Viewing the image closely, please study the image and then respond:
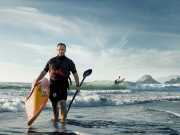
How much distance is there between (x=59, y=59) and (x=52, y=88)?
818 millimetres

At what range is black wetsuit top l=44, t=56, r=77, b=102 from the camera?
1201 centimetres

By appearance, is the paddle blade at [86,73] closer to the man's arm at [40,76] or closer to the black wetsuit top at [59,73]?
the black wetsuit top at [59,73]

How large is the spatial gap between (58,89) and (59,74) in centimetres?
42

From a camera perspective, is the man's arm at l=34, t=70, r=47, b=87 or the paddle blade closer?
the man's arm at l=34, t=70, r=47, b=87

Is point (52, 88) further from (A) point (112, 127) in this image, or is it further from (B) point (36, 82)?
(A) point (112, 127)

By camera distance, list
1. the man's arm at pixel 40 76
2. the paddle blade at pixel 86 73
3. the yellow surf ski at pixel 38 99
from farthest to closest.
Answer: the paddle blade at pixel 86 73, the man's arm at pixel 40 76, the yellow surf ski at pixel 38 99

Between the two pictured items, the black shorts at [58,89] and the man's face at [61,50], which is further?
the black shorts at [58,89]

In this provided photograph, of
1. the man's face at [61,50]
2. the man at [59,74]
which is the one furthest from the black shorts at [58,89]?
the man's face at [61,50]

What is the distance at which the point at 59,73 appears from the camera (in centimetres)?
1205

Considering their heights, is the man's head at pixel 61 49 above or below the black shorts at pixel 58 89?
above

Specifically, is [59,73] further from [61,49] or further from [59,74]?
[61,49]

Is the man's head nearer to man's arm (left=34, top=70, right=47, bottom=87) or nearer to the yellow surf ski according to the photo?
man's arm (left=34, top=70, right=47, bottom=87)

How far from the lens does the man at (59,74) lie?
12.0 m

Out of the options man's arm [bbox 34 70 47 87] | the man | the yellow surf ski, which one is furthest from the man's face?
the yellow surf ski
